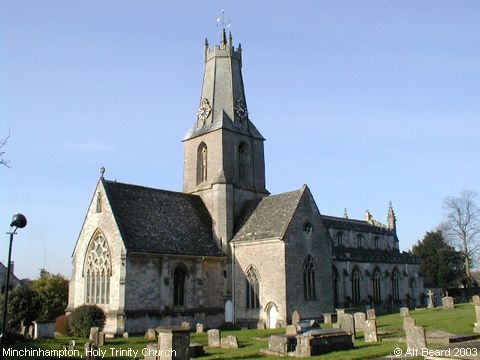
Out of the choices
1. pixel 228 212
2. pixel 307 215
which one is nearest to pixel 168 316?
pixel 228 212

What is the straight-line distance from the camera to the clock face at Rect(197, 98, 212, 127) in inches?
1699

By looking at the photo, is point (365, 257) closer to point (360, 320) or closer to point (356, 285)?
point (356, 285)

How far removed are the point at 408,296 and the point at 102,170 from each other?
105 feet

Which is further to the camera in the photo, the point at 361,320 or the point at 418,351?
the point at 361,320

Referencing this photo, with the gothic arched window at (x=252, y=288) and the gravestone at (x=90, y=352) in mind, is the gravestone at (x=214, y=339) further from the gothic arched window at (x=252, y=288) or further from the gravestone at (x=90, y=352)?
the gothic arched window at (x=252, y=288)

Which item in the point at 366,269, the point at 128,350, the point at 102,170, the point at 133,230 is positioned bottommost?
the point at 128,350

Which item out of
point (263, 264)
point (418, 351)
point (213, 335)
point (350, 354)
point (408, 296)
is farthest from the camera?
point (408, 296)

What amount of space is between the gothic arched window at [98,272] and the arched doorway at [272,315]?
35.2ft

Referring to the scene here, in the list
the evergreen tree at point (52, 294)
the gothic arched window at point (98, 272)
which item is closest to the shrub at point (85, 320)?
the gothic arched window at point (98, 272)

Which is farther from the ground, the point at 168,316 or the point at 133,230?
the point at 133,230

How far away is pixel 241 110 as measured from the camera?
43.5 meters

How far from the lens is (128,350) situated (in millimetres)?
21500

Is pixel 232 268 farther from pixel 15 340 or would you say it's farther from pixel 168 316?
pixel 15 340

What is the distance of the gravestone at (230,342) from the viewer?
850 inches
